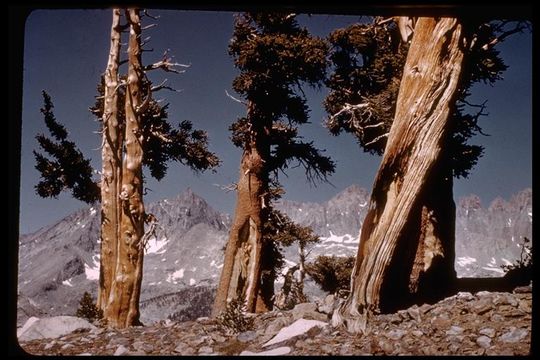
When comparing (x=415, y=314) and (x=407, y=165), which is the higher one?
(x=407, y=165)

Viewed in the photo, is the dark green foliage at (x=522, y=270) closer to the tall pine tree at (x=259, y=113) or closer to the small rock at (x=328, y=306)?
the small rock at (x=328, y=306)

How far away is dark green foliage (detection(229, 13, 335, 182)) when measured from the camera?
9.10 metres

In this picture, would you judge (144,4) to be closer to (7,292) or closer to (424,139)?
(7,292)

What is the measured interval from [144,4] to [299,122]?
7442 mm

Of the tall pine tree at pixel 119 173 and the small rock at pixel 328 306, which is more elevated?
the tall pine tree at pixel 119 173

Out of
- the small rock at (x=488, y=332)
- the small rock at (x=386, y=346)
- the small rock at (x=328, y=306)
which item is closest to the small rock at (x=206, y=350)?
the small rock at (x=328, y=306)

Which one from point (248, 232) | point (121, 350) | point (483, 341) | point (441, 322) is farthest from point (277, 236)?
point (483, 341)

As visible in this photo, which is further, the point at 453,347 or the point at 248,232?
the point at 248,232

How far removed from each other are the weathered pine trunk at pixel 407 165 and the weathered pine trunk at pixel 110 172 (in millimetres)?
5540

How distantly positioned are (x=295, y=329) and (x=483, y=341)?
2338 millimetres

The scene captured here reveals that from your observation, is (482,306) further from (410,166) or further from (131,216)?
(131,216)

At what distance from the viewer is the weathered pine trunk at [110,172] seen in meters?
8.25

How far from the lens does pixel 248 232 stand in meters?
10.1

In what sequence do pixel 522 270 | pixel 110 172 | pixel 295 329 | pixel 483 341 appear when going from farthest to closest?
pixel 110 172 → pixel 522 270 → pixel 295 329 → pixel 483 341
